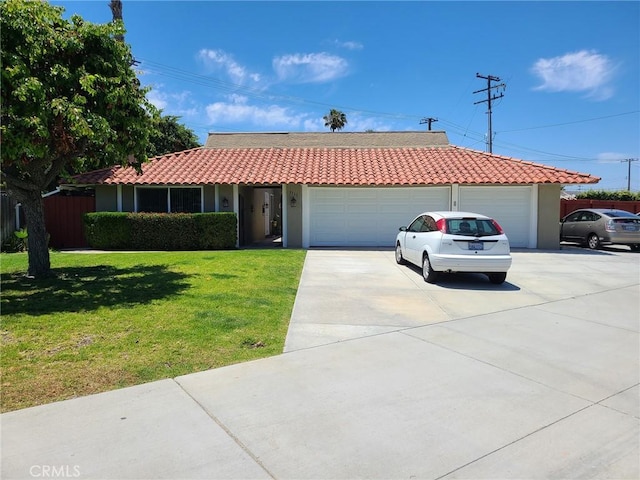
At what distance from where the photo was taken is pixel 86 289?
27.3 feet

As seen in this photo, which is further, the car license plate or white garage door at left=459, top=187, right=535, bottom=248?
white garage door at left=459, top=187, right=535, bottom=248

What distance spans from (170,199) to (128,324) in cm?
1226

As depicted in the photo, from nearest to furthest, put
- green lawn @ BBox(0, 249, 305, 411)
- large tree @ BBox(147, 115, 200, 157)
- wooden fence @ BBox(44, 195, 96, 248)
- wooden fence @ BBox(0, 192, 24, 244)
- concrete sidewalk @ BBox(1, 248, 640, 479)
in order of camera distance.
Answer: concrete sidewalk @ BBox(1, 248, 640, 479), green lawn @ BBox(0, 249, 305, 411), wooden fence @ BBox(0, 192, 24, 244), wooden fence @ BBox(44, 195, 96, 248), large tree @ BBox(147, 115, 200, 157)

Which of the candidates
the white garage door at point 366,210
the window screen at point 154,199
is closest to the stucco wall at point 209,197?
the window screen at point 154,199

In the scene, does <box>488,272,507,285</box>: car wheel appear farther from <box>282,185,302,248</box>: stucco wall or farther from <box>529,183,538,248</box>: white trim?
<box>282,185,302,248</box>: stucco wall

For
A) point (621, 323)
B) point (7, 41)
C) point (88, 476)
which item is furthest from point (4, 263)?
point (621, 323)

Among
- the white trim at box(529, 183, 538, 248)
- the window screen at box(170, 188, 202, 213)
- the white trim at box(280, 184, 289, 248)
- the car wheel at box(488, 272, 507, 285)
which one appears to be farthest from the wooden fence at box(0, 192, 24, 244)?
the white trim at box(529, 183, 538, 248)

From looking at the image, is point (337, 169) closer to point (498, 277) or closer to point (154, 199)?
point (154, 199)

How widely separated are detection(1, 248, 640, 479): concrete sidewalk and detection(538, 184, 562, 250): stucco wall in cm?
1119

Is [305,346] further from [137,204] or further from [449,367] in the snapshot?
[137,204]

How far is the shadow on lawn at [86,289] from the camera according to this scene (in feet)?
23.1

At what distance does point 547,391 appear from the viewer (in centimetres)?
430

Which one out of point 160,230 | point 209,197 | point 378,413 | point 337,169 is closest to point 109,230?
point 160,230

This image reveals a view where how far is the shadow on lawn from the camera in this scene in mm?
7032
